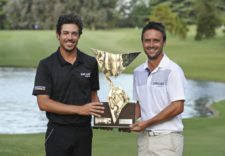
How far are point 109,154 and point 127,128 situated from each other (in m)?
4.73

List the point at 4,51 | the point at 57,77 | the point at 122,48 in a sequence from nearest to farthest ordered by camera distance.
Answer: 1. the point at 57,77
2. the point at 4,51
3. the point at 122,48

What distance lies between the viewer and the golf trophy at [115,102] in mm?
4613

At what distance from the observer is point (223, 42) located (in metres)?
57.6

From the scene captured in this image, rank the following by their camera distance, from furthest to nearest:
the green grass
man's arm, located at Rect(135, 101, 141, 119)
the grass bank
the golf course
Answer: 1. the green grass
2. the golf course
3. the grass bank
4. man's arm, located at Rect(135, 101, 141, 119)

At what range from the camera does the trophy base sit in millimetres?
4613

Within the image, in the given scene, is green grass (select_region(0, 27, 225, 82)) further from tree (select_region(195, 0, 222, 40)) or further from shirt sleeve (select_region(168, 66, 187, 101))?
shirt sleeve (select_region(168, 66, 187, 101))

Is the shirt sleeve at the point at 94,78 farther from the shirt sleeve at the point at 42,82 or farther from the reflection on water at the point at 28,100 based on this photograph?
the reflection on water at the point at 28,100

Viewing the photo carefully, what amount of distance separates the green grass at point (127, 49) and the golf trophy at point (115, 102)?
27.7 m

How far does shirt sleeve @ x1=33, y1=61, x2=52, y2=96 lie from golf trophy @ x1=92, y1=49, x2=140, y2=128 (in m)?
0.40

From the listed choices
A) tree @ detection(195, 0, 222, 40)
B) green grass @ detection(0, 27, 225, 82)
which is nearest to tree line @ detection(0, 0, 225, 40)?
tree @ detection(195, 0, 222, 40)

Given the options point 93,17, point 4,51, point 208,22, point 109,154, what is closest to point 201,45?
point 208,22

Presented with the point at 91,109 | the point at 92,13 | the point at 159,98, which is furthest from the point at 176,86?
the point at 92,13

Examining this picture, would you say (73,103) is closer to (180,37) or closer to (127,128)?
(127,128)

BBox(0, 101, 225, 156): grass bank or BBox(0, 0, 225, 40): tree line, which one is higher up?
BBox(0, 0, 225, 40): tree line
